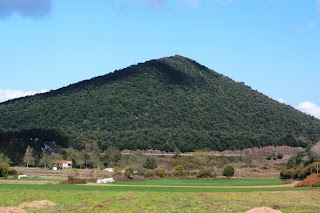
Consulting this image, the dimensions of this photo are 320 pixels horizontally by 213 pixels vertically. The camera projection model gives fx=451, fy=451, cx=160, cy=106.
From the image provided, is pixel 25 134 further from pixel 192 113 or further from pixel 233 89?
pixel 233 89

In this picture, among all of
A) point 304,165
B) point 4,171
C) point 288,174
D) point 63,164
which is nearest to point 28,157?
point 63,164

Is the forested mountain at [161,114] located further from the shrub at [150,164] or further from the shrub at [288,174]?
the shrub at [288,174]

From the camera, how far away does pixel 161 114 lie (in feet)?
470

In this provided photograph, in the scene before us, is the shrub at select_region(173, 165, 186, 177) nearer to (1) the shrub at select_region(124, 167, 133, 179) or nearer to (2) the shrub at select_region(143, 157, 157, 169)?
(2) the shrub at select_region(143, 157, 157, 169)

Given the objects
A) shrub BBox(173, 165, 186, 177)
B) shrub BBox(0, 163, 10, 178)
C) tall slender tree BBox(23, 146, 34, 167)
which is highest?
tall slender tree BBox(23, 146, 34, 167)

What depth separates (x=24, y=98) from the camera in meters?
160

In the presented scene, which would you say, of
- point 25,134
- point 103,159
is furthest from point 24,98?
point 103,159

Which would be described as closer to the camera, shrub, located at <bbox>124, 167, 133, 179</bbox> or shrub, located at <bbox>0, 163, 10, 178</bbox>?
shrub, located at <bbox>0, 163, 10, 178</bbox>

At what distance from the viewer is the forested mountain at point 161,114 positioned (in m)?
125

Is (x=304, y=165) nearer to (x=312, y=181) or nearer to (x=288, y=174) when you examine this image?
(x=288, y=174)

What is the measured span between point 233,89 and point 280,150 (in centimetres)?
4778

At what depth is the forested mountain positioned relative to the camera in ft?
410

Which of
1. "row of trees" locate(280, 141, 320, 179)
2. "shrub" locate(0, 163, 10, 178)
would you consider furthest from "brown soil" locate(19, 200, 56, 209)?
"row of trees" locate(280, 141, 320, 179)

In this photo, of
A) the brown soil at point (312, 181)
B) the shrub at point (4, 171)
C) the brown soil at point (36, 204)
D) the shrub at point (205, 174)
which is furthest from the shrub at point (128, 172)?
the brown soil at point (36, 204)
